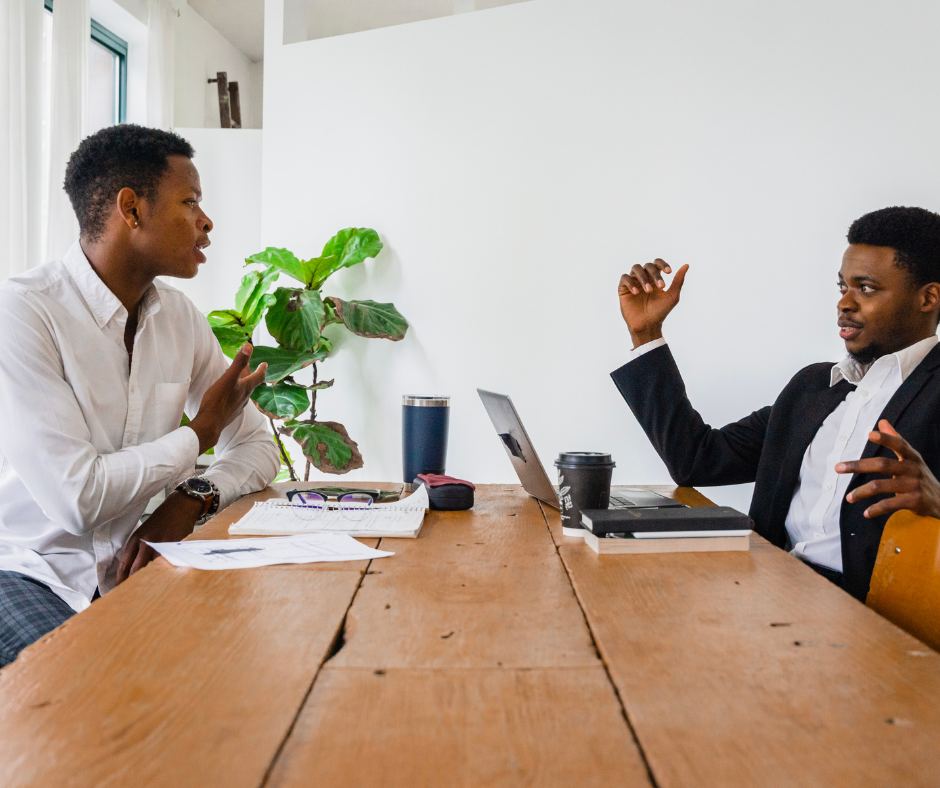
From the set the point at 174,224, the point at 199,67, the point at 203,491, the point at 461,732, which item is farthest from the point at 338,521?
the point at 199,67

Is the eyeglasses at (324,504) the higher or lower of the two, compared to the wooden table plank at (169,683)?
lower

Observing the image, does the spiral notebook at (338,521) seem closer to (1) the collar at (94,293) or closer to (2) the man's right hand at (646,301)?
(1) the collar at (94,293)

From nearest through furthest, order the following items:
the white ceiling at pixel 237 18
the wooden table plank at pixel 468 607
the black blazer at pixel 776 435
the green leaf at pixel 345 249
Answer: the wooden table plank at pixel 468 607 < the black blazer at pixel 776 435 < the green leaf at pixel 345 249 < the white ceiling at pixel 237 18

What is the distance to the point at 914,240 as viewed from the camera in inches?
70.2

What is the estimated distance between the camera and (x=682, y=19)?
2.74 metres

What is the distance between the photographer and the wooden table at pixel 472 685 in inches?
21.5

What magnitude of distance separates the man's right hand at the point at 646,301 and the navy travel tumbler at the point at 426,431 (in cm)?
54

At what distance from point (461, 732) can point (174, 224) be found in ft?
5.04

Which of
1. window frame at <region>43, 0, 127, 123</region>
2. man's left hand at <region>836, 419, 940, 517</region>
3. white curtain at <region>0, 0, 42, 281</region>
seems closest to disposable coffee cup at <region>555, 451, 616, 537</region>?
man's left hand at <region>836, 419, 940, 517</region>

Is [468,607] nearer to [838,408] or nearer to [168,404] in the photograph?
[168,404]

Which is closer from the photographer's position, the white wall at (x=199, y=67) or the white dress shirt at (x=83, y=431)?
the white dress shirt at (x=83, y=431)

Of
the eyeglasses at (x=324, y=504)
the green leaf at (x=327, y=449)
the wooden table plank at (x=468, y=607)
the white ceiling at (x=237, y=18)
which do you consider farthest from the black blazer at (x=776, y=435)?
the white ceiling at (x=237, y=18)

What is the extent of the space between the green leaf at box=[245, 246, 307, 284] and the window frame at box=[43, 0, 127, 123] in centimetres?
184

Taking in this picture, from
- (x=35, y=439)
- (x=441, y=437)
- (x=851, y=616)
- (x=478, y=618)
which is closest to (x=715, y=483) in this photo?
(x=441, y=437)
